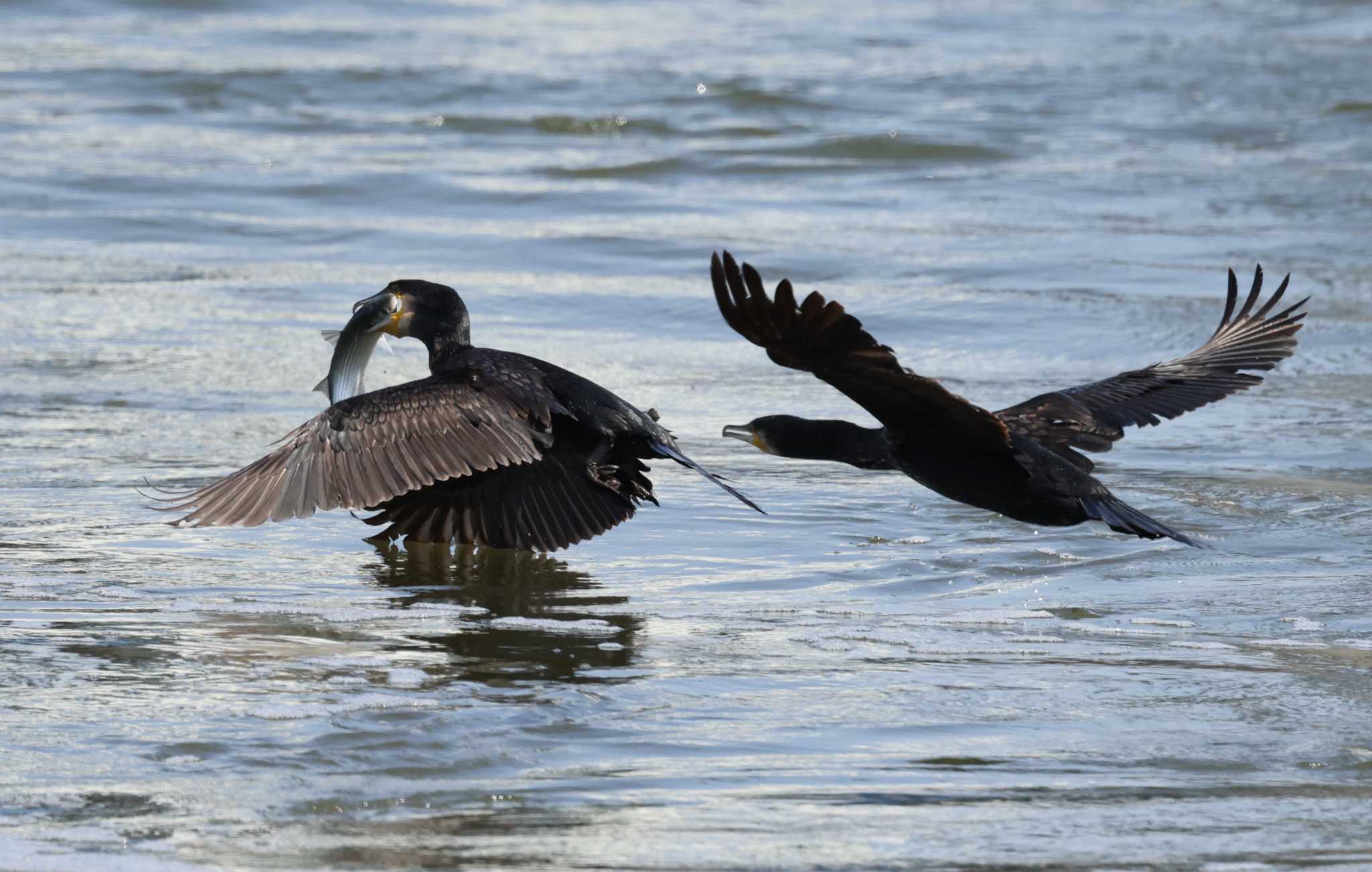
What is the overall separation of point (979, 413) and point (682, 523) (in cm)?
158

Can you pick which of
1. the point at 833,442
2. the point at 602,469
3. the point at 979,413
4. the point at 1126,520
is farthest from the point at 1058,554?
the point at 602,469

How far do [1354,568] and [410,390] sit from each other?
3040mm

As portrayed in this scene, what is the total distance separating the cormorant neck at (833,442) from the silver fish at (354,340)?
59.9 inches

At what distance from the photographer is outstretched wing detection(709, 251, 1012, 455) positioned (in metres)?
4.77

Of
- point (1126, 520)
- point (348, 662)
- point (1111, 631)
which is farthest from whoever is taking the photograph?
point (1126, 520)

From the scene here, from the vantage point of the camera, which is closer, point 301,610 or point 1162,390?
point 301,610

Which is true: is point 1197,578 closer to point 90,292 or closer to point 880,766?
point 880,766

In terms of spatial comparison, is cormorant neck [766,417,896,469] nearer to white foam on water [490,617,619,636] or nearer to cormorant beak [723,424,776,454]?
cormorant beak [723,424,776,454]

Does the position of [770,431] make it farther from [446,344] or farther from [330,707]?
[330,707]

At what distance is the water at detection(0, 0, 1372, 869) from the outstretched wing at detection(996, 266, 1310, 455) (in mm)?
425

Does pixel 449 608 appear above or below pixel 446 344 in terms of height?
below

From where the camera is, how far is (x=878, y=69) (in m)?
18.8

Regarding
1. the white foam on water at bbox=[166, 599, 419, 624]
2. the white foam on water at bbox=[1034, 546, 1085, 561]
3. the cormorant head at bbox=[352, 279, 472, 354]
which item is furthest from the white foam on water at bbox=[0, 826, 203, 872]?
the white foam on water at bbox=[1034, 546, 1085, 561]

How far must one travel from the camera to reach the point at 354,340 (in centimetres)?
659
